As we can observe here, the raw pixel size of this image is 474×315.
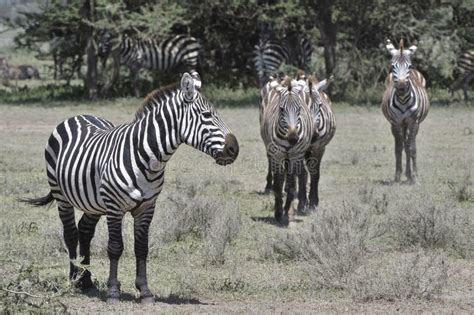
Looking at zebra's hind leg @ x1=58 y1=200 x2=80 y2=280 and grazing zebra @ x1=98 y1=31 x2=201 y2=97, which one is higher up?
zebra's hind leg @ x1=58 y1=200 x2=80 y2=280

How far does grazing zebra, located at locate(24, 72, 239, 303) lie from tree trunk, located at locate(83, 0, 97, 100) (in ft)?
66.1

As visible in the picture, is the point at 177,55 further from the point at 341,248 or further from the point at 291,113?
the point at 341,248

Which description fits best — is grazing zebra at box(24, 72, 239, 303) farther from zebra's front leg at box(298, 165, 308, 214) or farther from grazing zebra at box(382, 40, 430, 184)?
grazing zebra at box(382, 40, 430, 184)

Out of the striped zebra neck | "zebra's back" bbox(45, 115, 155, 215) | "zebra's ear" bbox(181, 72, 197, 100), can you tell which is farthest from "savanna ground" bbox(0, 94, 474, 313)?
"zebra's ear" bbox(181, 72, 197, 100)

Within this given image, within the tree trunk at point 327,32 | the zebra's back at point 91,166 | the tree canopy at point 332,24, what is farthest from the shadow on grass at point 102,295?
the tree trunk at point 327,32

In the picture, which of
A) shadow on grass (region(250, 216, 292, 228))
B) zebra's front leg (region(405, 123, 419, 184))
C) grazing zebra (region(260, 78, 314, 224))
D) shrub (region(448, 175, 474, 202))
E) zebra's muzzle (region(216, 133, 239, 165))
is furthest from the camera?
zebra's front leg (region(405, 123, 419, 184))

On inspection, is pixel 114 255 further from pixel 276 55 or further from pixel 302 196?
pixel 276 55

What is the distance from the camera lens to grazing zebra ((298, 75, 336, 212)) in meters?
12.9

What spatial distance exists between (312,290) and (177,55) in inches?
888

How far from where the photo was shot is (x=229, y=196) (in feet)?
46.1

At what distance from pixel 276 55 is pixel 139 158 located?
868 inches

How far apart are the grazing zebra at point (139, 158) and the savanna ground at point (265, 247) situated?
561mm

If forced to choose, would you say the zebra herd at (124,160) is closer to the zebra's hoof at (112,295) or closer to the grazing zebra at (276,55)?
the zebra's hoof at (112,295)

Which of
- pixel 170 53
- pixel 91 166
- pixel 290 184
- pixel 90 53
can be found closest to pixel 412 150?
pixel 290 184
